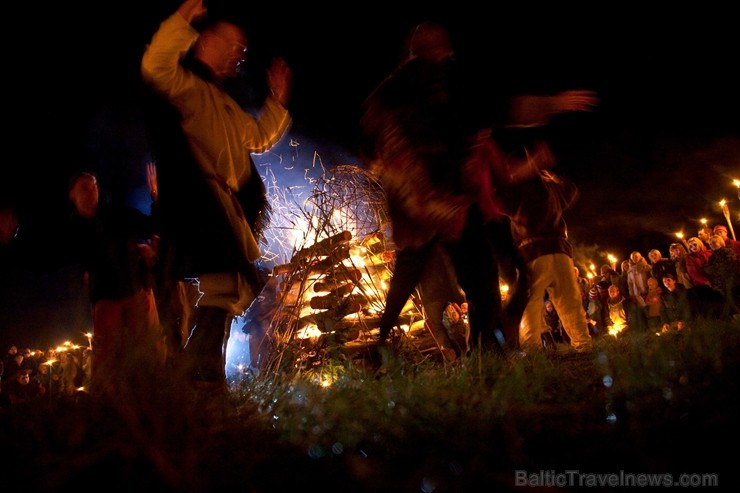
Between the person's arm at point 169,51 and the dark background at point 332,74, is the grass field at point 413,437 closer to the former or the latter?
the person's arm at point 169,51

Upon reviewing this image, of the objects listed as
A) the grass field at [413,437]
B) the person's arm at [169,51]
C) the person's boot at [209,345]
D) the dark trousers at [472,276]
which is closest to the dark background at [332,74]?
the person's arm at [169,51]

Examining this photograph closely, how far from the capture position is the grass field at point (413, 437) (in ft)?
4.00

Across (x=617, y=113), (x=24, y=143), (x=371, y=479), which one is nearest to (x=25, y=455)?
(x=371, y=479)

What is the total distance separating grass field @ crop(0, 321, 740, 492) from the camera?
1218 mm

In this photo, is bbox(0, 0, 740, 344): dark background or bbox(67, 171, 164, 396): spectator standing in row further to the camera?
bbox(0, 0, 740, 344): dark background

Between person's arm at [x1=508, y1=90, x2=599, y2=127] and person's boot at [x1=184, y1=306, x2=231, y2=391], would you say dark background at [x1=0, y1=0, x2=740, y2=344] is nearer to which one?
person's arm at [x1=508, y1=90, x2=599, y2=127]

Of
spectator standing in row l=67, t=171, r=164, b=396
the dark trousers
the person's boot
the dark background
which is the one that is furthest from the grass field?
the dark background

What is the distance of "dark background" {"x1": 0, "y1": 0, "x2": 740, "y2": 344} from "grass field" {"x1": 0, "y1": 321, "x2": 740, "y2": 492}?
560cm

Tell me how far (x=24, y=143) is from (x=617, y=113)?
1367 cm

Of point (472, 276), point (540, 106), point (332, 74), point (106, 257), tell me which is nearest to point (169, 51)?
point (106, 257)

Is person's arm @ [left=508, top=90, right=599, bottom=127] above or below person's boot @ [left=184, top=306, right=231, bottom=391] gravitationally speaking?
above

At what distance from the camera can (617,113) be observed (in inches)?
515

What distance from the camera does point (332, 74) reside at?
1012 cm

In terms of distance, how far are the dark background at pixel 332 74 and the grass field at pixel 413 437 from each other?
560 centimetres
